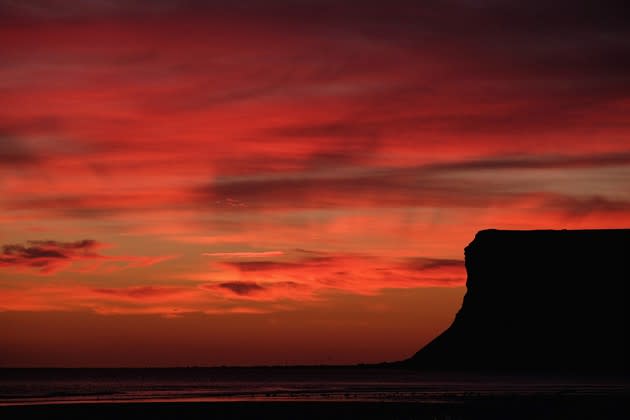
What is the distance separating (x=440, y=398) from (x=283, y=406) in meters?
16.1

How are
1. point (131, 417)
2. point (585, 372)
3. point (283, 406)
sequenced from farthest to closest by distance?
1. point (585, 372)
2. point (283, 406)
3. point (131, 417)

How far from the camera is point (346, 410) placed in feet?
228

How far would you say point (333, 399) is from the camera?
3364 inches

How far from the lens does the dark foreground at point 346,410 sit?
6334 centimetres

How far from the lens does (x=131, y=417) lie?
64.8 meters

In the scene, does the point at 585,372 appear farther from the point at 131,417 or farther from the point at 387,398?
the point at 131,417

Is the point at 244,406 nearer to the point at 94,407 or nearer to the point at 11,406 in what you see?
the point at 94,407

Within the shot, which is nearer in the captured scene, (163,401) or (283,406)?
(283,406)

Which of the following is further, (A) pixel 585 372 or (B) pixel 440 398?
(A) pixel 585 372

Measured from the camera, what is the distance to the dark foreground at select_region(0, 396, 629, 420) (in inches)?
2494

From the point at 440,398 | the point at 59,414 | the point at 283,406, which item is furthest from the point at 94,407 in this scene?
the point at 440,398

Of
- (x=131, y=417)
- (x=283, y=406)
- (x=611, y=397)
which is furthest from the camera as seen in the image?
(x=611, y=397)

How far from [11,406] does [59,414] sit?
13256 mm

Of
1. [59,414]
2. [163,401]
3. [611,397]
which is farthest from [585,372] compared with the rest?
[59,414]
